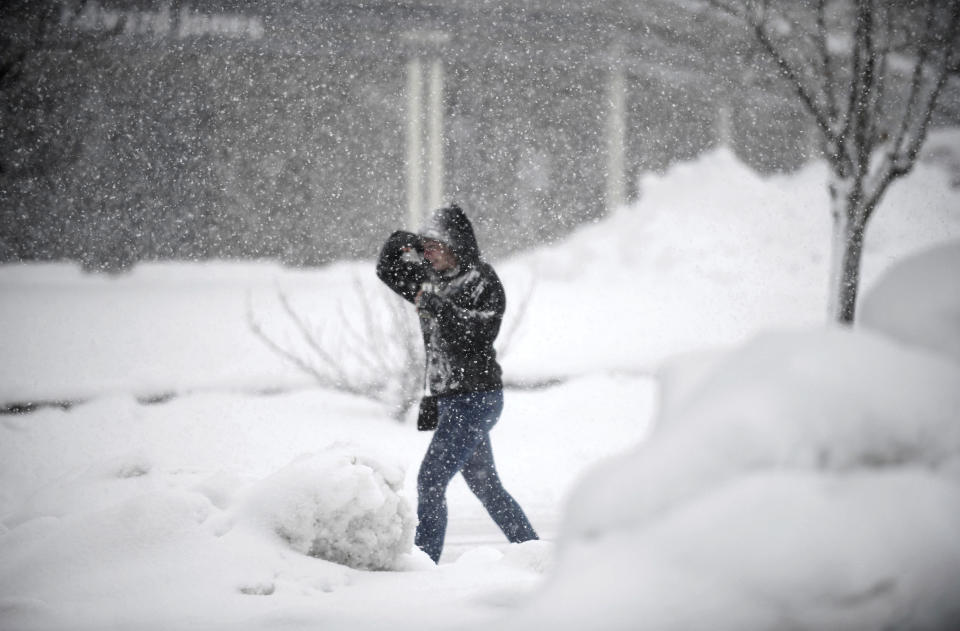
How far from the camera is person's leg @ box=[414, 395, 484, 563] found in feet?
11.0

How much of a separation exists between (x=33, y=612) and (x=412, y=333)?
4581 millimetres

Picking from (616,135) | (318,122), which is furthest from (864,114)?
(318,122)

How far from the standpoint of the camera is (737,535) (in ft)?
3.89

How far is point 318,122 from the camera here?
12.9m

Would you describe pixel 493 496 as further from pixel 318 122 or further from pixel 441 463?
pixel 318 122

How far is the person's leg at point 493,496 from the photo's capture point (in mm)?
3477

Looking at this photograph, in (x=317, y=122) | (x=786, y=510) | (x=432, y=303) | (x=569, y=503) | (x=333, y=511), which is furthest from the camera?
(x=317, y=122)

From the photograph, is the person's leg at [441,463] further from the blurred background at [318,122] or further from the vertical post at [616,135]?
the vertical post at [616,135]

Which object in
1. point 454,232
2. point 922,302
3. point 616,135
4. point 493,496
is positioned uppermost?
point 616,135

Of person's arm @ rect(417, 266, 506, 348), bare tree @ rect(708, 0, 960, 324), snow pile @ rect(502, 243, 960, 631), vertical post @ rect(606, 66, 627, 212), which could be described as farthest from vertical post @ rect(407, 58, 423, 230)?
snow pile @ rect(502, 243, 960, 631)

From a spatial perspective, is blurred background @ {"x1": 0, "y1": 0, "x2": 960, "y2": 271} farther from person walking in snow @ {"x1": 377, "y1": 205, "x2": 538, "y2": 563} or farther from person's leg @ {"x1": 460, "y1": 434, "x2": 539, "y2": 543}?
person's leg @ {"x1": 460, "y1": 434, "x2": 539, "y2": 543}

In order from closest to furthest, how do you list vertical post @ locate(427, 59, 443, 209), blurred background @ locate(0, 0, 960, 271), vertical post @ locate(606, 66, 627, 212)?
blurred background @ locate(0, 0, 960, 271) → vertical post @ locate(427, 59, 443, 209) → vertical post @ locate(606, 66, 627, 212)

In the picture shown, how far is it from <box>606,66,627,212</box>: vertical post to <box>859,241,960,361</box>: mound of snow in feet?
40.0

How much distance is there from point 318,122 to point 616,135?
4.80 meters
